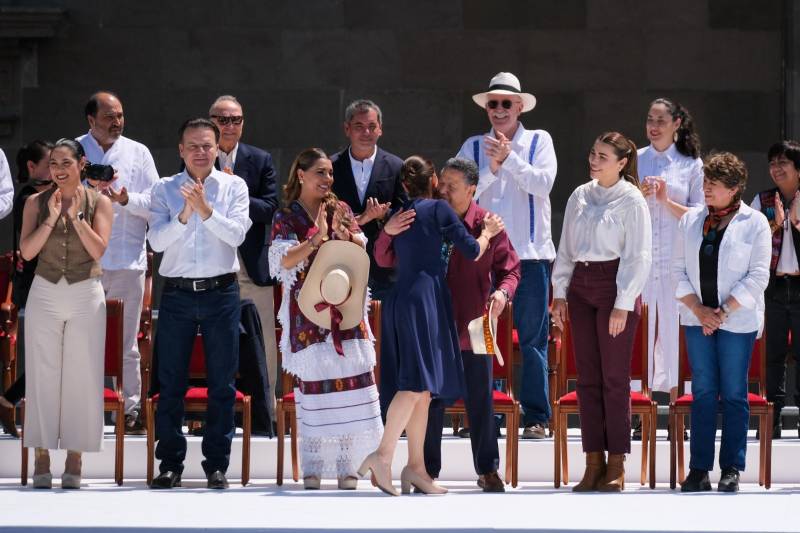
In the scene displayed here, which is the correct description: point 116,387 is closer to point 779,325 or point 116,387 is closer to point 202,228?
point 202,228

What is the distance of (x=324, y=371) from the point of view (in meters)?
8.39

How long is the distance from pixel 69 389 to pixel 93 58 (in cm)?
383

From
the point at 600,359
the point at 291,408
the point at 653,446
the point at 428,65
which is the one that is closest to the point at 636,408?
the point at 653,446

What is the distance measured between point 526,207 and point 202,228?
1910 millimetres

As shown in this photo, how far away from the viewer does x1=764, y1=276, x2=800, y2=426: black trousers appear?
9.65 meters

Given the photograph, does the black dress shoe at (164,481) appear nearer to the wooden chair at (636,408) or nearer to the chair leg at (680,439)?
the wooden chair at (636,408)

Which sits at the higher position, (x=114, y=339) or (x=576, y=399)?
(x=114, y=339)

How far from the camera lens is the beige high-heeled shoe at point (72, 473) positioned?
836cm

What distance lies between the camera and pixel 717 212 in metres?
8.41

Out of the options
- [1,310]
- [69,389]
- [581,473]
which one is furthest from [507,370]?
[1,310]

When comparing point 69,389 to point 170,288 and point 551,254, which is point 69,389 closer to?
point 170,288

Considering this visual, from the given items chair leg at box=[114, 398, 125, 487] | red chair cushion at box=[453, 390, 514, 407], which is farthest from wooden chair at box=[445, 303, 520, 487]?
chair leg at box=[114, 398, 125, 487]

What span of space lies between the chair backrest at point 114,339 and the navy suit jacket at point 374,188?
1.37m

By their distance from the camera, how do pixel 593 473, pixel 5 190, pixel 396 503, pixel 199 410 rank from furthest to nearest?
pixel 5 190 < pixel 199 410 < pixel 593 473 < pixel 396 503
